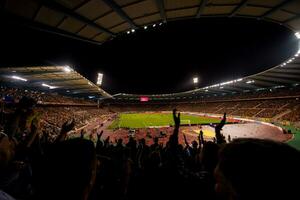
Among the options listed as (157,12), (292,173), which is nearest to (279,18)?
(157,12)

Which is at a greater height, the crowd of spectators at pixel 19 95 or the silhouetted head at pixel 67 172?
the crowd of spectators at pixel 19 95

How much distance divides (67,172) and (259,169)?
3.96ft

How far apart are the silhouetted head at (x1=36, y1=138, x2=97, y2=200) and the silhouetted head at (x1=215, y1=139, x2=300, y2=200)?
94 cm

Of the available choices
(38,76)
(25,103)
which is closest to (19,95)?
(38,76)

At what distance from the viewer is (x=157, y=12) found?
877 centimetres

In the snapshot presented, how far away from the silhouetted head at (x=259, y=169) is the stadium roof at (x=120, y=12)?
25.8 feet

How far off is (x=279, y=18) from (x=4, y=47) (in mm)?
15962

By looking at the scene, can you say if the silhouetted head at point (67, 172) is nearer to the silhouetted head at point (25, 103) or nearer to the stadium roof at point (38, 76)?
the silhouetted head at point (25, 103)

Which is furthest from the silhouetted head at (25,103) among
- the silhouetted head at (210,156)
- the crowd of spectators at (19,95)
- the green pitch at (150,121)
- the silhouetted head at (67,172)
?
the green pitch at (150,121)

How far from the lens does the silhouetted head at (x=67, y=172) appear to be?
4.28ft

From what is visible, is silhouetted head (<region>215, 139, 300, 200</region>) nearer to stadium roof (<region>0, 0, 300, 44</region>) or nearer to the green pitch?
stadium roof (<region>0, 0, 300, 44</region>)

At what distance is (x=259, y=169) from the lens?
3.00ft

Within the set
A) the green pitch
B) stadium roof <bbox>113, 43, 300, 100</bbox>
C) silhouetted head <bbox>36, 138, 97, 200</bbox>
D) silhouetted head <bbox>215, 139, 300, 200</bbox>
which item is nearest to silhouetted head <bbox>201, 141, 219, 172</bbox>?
silhouetted head <bbox>215, 139, 300, 200</bbox>

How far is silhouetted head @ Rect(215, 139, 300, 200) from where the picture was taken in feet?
2.82
